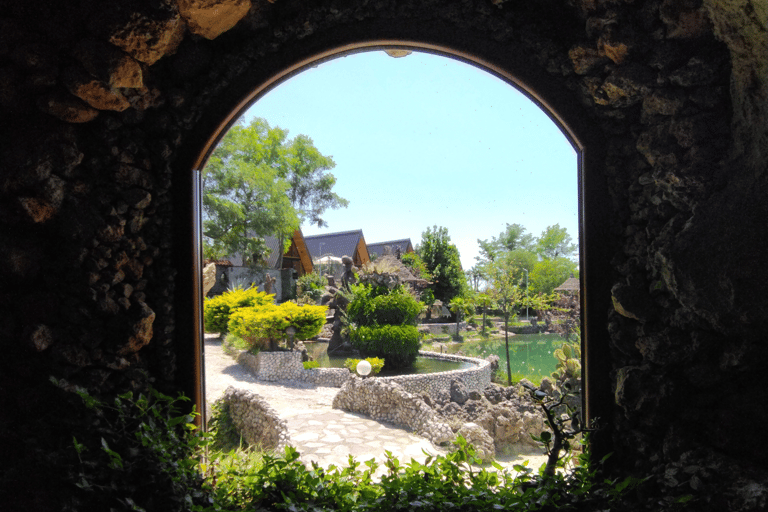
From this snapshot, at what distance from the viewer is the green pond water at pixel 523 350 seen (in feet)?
33.8

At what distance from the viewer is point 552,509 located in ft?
7.27

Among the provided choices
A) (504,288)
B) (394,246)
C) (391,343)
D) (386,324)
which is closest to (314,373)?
(391,343)

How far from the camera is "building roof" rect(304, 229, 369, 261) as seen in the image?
728 inches

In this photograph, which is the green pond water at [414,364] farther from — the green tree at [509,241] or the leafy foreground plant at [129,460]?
the leafy foreground plant at [129,460]

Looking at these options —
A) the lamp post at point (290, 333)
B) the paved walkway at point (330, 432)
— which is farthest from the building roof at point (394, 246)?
the paved walkway at point (330, 432)

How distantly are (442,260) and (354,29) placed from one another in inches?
449

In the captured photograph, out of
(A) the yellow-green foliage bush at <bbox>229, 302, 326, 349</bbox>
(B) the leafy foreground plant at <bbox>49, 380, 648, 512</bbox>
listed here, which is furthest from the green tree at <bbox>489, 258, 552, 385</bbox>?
(B) the leafy foreground plant at <bbox>49, 380, 648, 512</bbox>

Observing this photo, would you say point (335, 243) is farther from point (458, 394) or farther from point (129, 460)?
point (129, 460)

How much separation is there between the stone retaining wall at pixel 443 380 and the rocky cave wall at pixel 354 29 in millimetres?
4980

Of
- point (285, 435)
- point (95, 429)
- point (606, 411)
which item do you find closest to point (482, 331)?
point (285, 435)

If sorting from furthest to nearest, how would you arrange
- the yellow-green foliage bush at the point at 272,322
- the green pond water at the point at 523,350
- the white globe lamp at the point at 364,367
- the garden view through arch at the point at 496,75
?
the green pond water at the point at 523,350, the yellow-green foliage bush at the point at 272,322, the white globe lamp at the point at 364,367, the garden view through arch at the point at 496,75

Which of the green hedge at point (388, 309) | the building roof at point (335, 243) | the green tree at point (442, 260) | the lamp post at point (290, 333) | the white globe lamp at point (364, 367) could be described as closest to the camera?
the white globe lamp at point (364, 367)

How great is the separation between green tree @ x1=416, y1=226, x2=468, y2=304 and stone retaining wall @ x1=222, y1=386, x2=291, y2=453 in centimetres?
883

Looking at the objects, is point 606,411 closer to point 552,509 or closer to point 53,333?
point 552,509
